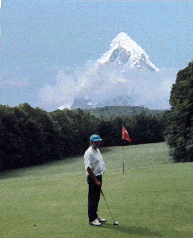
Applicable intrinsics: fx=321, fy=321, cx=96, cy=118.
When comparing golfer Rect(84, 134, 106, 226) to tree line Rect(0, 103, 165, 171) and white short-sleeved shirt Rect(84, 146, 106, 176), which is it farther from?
tree line Rect(0, 103, 165, 171)

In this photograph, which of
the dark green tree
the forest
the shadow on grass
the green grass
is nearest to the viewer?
the shadow on grass

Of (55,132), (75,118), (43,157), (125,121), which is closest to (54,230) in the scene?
(43,157)

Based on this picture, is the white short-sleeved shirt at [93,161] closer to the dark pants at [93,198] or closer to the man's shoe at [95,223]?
the dark pants at [93,198]

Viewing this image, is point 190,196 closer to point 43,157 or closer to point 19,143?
point 19,143

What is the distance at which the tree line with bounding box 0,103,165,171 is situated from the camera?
174ft

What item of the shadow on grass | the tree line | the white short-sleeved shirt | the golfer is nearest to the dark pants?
the golfer

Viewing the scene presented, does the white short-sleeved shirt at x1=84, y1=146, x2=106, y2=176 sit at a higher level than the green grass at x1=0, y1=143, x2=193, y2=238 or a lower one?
higher

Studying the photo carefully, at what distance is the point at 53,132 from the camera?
6638cm

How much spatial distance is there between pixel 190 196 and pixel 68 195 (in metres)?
4.80

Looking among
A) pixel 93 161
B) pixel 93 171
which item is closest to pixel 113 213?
pixel 93 171

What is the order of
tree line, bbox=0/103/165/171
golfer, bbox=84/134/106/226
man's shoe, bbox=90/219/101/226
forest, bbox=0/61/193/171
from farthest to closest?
1. tree line, bbox=0/103/165/171
2. forest, bbox=0/61/193/171
3. man's shoe, bbox=90/219/101/226
4. golfer, bbox=84/134/106/226

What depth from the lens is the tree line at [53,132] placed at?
53.1 m

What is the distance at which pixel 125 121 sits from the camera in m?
93.9

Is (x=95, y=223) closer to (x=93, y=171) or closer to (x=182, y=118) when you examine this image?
(x=93, y=171)
